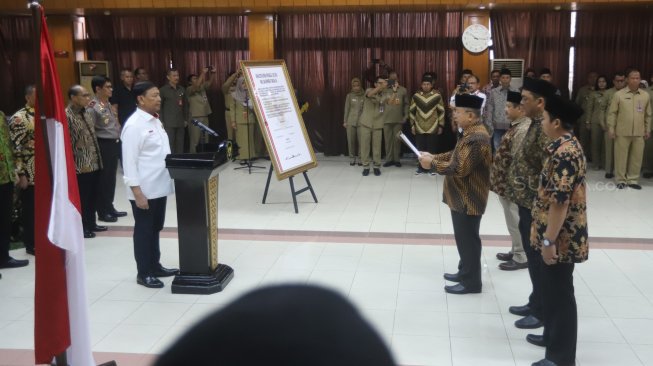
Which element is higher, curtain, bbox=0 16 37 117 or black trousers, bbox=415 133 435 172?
curtain, bbox=0 16 37 117

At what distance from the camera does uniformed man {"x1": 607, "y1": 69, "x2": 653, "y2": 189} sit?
816 centimetres

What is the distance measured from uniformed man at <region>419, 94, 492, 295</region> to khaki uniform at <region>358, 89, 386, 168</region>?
5.34 m

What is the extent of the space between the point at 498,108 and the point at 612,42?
314cm

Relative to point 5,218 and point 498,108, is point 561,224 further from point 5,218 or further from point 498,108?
point 498,108

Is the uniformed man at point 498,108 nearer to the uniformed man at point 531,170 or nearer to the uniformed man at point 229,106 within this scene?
the uniformed man at point 229,106

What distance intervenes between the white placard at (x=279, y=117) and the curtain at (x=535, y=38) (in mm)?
5129

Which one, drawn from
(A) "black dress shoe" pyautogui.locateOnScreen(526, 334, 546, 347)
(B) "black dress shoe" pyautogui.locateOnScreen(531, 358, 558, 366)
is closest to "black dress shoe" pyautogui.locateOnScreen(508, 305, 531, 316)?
(A) "black dress shoe" pyautogui.locateOnScreen(526, 334, 546, 347)

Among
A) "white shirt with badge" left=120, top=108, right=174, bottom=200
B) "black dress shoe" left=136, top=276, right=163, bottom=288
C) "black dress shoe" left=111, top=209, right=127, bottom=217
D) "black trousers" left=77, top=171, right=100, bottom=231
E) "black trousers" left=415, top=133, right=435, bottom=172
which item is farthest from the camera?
"black trousers" left=415, top=133, right=435, bottom=172

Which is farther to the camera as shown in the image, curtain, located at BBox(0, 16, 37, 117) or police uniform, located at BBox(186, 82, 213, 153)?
curtain, located at BBox(0, 16, 37, 117)

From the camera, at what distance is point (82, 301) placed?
9.34 ft

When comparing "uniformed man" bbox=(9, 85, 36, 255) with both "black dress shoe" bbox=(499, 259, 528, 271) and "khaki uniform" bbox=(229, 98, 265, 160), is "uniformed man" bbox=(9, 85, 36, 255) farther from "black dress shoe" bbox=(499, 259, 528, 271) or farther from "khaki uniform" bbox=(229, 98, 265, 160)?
"khaki uniform" bbox=(229, 98, 265, 160)

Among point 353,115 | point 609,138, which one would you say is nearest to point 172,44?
point 353,115

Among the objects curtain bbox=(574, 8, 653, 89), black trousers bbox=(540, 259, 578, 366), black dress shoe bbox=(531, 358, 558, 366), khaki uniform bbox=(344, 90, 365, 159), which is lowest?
black dress shoe bbox=(531, 358, 558, 366)

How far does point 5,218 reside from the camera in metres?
5.02
